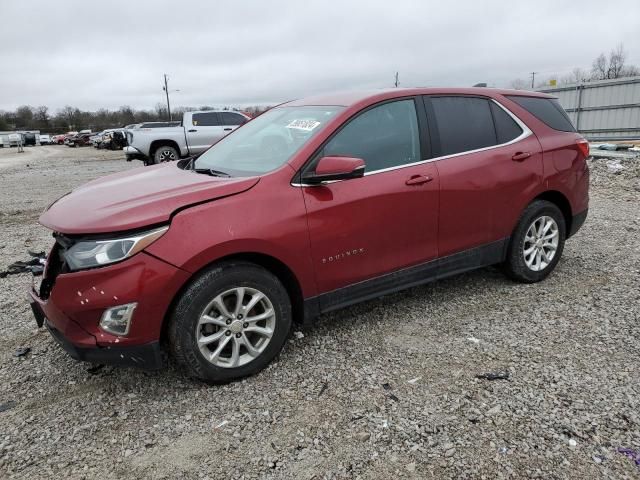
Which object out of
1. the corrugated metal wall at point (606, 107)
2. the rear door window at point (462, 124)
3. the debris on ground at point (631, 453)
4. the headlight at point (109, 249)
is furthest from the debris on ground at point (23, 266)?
the corrugated metal wall at point (606, 107)

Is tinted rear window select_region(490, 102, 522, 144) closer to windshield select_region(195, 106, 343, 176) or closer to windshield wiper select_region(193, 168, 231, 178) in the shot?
windshield select_region(195, 106, 343, 176)

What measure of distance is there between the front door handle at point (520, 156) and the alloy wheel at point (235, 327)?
244cm

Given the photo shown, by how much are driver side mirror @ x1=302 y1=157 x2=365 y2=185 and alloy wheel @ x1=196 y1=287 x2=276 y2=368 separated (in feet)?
2.60

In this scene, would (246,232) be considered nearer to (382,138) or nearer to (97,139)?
(382,138)

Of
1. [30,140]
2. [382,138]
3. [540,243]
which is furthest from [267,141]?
[30,140]

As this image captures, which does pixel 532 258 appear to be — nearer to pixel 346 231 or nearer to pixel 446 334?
pixel 446 334

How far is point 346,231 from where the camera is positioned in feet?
11.0

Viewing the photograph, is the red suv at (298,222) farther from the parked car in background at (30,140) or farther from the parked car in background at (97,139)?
the parked car in background at (30,140)

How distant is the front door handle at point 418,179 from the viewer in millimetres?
3631

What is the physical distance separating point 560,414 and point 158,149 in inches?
566

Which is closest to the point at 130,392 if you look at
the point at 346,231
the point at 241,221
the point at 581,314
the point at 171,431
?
the point at 171,431

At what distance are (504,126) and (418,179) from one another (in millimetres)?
1158

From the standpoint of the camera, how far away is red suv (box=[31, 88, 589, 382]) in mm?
2799

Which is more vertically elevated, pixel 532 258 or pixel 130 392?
pixel 532 258
